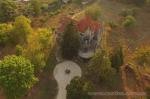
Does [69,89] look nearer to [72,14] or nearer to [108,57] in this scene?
[108,57]

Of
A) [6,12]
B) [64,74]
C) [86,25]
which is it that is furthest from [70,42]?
[6,12]

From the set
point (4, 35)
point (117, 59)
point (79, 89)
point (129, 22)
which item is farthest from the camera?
point (129, 22)

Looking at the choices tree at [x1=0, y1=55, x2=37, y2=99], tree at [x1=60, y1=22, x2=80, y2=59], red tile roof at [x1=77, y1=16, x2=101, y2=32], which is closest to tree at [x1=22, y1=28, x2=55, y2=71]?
tree at [x1=60, y1=22, x2=80, y2=59]

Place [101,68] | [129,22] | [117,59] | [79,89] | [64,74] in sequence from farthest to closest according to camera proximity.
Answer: [129,22] < [64,74] < [117,59] < [101,68] < [79,89]

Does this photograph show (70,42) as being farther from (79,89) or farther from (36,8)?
(36,8)

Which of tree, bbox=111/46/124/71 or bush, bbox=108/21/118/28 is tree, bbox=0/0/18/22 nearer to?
bush, bbox=108/21/118/28

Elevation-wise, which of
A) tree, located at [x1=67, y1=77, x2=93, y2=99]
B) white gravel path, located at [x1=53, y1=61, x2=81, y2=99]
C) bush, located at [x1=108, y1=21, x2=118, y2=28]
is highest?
bush, located at [x1=108, y1=21, x2=118, y2=28]

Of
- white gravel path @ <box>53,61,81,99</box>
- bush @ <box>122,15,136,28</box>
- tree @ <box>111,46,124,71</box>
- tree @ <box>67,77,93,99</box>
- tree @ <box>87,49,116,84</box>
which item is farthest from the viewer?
bush @ <box>122,15,136,28</box>
